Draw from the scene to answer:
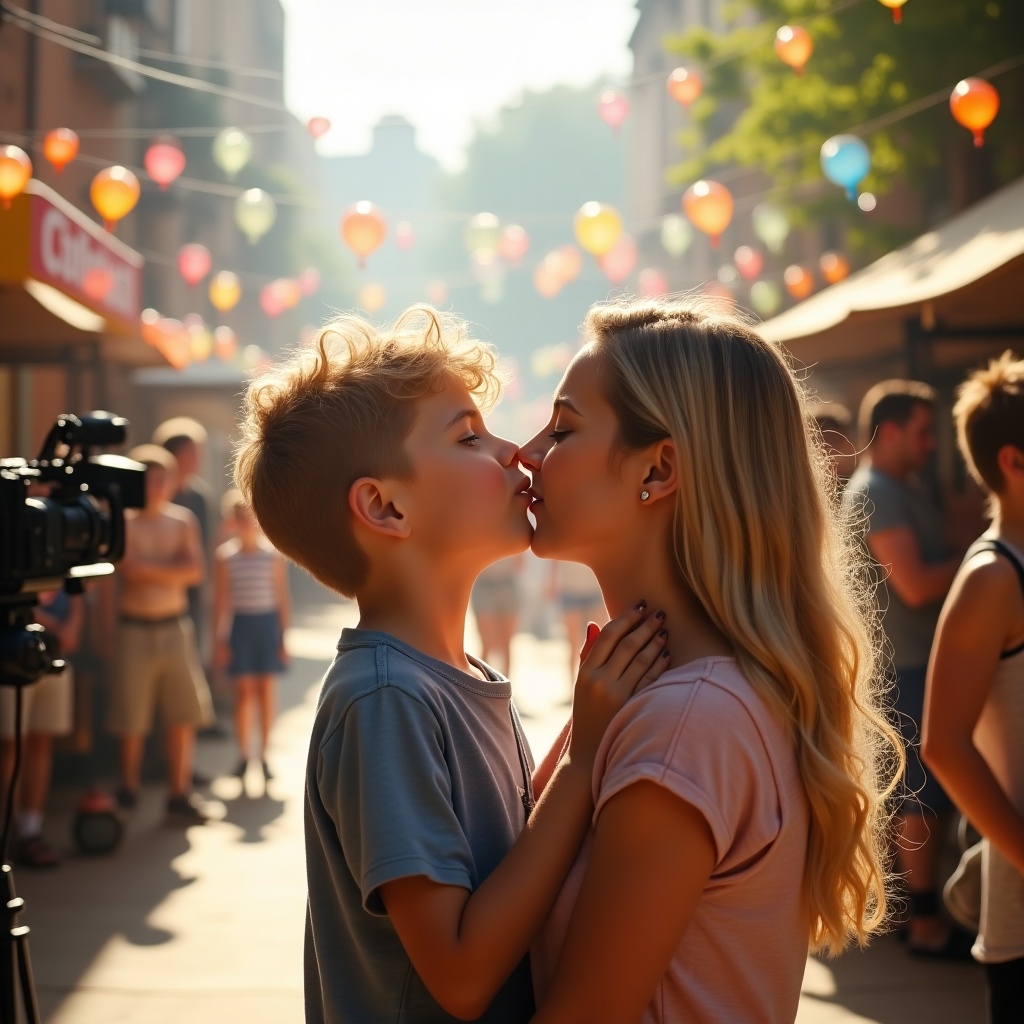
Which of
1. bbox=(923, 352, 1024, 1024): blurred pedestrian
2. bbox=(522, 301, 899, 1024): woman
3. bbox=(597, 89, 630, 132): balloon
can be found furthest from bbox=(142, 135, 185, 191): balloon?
bbox=(522, 301, 899, 1024): woman

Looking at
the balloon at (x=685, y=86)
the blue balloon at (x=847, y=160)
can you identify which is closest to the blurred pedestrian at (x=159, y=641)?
the blue balloon at (x=847, y=160)

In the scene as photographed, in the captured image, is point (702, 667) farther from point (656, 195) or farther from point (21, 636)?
point (656, 195)

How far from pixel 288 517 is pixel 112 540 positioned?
1.50 metres

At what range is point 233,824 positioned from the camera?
776cm

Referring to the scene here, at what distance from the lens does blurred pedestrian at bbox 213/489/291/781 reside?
8.86 meters

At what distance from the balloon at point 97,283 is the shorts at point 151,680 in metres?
2.34

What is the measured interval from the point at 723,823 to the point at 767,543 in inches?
18.3

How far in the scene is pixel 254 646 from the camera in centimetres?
887

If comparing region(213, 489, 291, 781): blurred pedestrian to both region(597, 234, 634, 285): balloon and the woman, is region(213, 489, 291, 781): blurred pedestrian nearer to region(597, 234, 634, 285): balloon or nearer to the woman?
region(597, 234, 634, 285): balloon

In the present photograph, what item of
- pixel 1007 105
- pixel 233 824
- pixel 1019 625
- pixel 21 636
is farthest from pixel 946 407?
pixel 21 636

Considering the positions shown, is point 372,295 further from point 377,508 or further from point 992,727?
point 377,508

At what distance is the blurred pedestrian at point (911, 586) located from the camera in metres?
5.40

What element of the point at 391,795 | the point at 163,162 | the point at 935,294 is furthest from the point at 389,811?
the point at 163,162

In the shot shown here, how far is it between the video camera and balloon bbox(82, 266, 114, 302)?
18.3 ft
